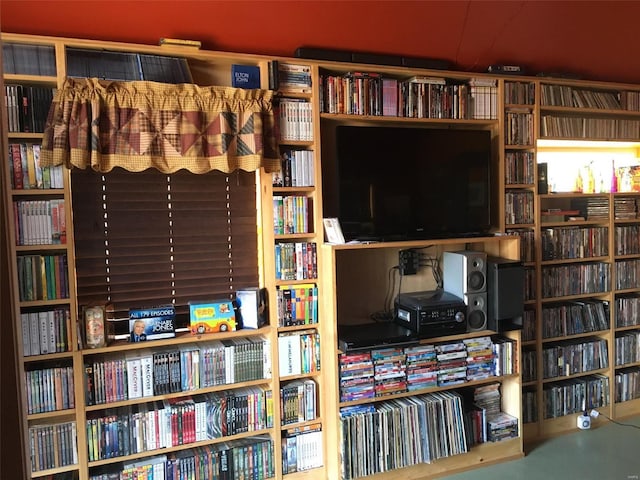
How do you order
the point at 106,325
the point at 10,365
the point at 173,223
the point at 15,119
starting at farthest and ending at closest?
the point at 173,223, the point at 106,325, the point at 15,119, the point at 10,365

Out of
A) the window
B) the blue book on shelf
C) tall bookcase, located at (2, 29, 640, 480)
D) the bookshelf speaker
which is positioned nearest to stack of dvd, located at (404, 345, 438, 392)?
tall bookcase, located at (2, 29, 640, 480)

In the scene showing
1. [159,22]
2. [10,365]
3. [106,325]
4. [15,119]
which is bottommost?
[106,325]

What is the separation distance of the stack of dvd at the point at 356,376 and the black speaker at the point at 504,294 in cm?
78

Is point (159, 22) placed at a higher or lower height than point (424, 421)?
higher

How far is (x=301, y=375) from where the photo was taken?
100 inches

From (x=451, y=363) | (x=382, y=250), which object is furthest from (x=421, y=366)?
(x=382, y=250)

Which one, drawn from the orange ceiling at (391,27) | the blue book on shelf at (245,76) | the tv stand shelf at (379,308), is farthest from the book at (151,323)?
the orange ceiling at (391,27)

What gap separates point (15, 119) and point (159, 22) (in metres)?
0.81

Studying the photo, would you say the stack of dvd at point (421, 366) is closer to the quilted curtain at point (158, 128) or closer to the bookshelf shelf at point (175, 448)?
the bookshelf shelf at point (175, 448)

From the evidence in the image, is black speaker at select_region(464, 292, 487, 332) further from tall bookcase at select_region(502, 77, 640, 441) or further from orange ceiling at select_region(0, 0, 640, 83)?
orange ceiling at select_region(0, 0, 640, 83)

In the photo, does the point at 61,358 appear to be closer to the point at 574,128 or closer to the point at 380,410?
the point at 380,410

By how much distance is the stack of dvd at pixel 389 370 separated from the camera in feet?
8.22

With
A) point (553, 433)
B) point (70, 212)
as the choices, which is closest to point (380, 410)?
point (553, 433)

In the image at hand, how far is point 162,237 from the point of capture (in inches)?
97.6
